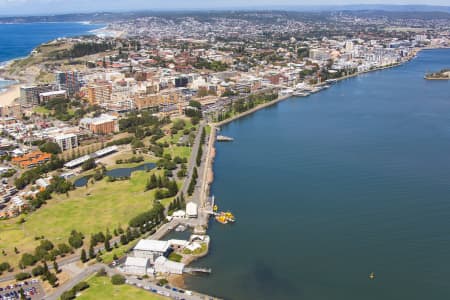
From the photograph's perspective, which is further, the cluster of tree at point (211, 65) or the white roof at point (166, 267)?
the cluster of tree at point (211, 65)

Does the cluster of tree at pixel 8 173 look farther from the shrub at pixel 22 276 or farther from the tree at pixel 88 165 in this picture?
the shrub at pixel 22 276

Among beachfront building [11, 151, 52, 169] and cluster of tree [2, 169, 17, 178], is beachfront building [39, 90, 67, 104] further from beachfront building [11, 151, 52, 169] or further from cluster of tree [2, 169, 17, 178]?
cluster of tree [2, 169, 17, 178]

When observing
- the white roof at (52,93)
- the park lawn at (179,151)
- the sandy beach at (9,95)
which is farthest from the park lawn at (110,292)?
the sandy beach at (9,95)

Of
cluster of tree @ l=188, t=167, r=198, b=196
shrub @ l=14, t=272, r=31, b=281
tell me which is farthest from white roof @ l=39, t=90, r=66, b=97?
shrub @ l=14, t=272, r=31, b=281

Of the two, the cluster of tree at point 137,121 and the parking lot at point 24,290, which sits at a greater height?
the cluster of tree at point 137,121

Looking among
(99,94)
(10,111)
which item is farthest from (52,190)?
(99,94)

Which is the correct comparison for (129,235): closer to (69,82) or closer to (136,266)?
(136,266)

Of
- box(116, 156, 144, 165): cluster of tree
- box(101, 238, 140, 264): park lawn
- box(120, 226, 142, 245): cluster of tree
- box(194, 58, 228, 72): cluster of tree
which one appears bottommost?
box(101, 238, 140, 264): park lawn
